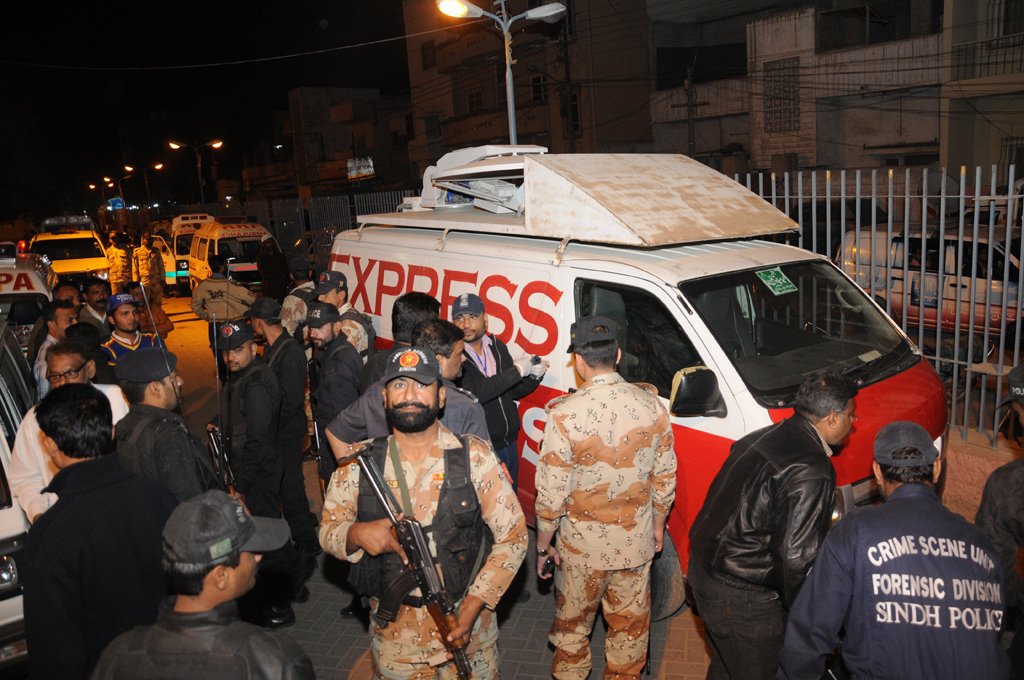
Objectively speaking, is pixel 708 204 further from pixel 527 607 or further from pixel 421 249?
pixel 527 607

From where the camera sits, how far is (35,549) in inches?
109

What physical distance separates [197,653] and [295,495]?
3.70 meters

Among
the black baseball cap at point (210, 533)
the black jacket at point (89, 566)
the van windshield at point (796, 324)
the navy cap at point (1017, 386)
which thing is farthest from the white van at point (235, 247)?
the navy cap at point (1017, 386)

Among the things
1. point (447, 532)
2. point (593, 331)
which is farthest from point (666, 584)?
point (447, 532)

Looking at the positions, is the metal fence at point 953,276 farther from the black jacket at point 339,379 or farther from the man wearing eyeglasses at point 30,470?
the man wearing eyeglasses at point 30,470

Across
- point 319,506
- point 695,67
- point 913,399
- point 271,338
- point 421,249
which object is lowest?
point 319,506

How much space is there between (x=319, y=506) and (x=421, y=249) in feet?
8.87

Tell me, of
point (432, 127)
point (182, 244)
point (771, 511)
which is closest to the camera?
point (771, 511)

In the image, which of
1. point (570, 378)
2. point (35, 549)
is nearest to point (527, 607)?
point (570, 378)

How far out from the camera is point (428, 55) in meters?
40.3

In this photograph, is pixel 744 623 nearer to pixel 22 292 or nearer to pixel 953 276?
pixel 953 276

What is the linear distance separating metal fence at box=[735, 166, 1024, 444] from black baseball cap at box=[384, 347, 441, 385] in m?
3.46

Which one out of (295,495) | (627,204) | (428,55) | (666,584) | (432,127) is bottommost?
(666,584)

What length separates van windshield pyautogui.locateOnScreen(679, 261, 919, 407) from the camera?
4.32m
